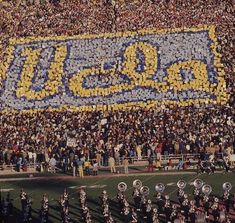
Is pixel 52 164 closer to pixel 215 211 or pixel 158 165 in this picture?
pixel 158 165

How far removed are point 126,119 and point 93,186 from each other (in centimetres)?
1021

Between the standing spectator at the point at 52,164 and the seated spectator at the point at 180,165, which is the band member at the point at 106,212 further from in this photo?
the standing spectator at the point at 52,164

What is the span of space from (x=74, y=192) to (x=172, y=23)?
26.8 meters

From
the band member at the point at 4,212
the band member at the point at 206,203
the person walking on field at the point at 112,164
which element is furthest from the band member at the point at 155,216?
the person walking on field at the point at 112,164

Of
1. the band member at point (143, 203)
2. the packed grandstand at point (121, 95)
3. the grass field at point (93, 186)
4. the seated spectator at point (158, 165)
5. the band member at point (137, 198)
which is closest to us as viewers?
the band member at point (143, 203)

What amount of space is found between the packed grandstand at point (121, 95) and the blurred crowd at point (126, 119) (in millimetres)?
84

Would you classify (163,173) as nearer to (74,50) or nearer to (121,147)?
(121,147)

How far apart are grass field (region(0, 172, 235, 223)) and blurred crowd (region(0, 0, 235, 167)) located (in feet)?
8.27

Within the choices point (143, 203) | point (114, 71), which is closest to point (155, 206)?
point (143, 203)

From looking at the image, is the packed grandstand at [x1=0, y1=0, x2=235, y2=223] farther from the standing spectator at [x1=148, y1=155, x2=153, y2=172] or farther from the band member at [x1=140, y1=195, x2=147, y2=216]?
the standing spectator at [x1=148, y1=155, x2=153, y2=172]

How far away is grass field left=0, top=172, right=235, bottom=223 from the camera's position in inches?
1389

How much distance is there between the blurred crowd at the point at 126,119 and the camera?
147 ft

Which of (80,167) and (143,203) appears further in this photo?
(80,167)

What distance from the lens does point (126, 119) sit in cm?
4947
